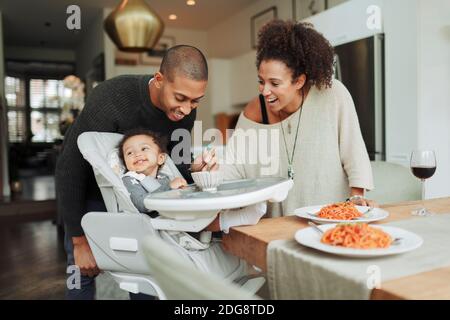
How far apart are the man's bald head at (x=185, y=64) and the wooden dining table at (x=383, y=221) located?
596 millimetres

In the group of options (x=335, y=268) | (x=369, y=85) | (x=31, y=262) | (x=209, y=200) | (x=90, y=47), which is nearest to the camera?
(x=335, y=268)

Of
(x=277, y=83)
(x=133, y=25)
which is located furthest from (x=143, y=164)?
(x=133, y=25)

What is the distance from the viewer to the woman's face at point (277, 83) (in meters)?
1.62

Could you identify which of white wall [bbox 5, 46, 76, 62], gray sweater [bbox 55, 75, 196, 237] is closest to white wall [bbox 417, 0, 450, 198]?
gray sweater [bbox 55, 75, 196, 237]

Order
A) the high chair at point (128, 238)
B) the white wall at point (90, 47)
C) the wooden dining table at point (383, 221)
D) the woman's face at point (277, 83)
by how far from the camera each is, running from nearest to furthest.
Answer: the wooden dining table at point (383, 221) < the high chair at point (128, 238) < the woman's face at point (277, 83) < the white wall at point (90, 47)

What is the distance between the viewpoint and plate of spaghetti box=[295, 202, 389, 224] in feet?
3.74

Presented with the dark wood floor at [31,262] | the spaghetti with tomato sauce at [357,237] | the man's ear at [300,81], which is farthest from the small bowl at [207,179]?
the dark wood floor at [31,262]

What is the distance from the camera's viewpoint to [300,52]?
165cm

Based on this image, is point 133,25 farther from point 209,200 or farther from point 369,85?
point 209,200

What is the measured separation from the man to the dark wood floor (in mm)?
1285

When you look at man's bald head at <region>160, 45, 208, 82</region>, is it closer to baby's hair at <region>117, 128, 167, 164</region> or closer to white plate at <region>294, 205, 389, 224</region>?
baby's hair at <region>117, 128, 167, 164</region>

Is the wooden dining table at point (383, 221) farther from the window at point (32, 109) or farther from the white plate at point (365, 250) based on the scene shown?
the window at point (32, 109)

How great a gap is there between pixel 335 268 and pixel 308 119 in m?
0.96
